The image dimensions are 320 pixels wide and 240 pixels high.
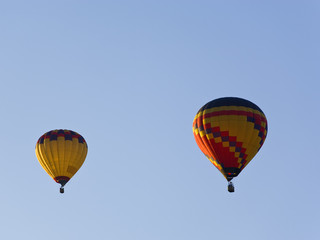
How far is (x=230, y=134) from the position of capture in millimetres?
68812

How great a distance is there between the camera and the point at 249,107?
69875mm

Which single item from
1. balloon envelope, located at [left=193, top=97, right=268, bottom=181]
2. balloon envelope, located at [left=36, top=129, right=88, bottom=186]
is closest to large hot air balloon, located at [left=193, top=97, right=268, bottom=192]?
balloon envelope, located at [left=193, top=97, right=268, bottom=181]

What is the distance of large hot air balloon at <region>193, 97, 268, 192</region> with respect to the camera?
68.9 m

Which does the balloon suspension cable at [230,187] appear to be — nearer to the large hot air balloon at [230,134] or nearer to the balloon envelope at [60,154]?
the large hot air balloon at [230,134]

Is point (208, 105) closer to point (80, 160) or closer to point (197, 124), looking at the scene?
point (197, 124)

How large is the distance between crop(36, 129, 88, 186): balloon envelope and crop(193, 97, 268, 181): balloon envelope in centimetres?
1184

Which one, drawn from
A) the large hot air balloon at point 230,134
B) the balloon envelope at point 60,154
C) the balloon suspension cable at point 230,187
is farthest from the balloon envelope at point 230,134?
the balloon envelope at point 60,154

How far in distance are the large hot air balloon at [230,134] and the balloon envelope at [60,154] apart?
38.8 ft

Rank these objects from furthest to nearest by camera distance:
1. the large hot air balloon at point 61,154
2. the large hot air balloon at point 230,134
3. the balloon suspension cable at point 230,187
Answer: the large hot air balloon at point 61,154
the large hot air balloon at point 230,134
the balloon suspension cable at point 230,187

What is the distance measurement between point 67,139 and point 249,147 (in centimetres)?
1565

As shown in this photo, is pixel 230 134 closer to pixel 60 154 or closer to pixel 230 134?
pixel 230 134

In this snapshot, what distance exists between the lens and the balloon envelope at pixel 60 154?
76.6m

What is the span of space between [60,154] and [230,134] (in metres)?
14.6

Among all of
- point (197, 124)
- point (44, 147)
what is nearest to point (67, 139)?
point (44, 147)
